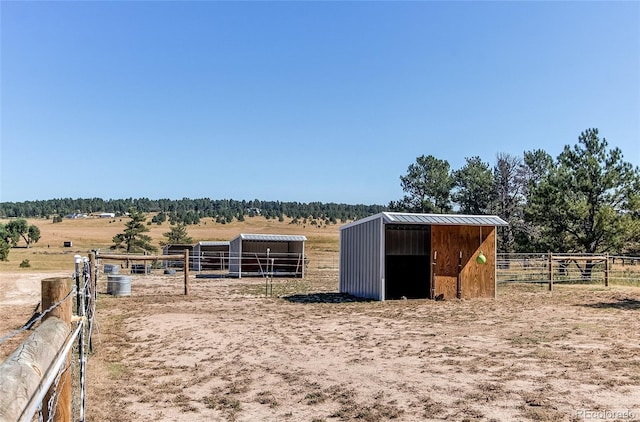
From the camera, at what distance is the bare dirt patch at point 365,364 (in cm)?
489

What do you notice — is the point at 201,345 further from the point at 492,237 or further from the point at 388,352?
the point at 492,237

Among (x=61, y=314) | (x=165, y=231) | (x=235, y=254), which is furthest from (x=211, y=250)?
(x=165, y=231)

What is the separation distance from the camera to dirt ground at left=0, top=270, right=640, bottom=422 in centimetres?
486

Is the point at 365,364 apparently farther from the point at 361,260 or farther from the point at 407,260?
the point at 407,260

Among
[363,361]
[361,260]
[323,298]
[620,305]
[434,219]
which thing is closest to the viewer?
[363,361]

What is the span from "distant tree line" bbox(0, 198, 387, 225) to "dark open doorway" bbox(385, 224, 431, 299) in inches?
3236

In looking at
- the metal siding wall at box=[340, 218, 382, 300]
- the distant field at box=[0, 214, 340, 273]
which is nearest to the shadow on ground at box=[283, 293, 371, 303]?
the metal siding wall at box=[340, 218, 382, 300]

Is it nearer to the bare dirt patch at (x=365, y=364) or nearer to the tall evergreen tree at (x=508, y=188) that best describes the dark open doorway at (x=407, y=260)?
the bare dirt patch at (x=365, y=364)

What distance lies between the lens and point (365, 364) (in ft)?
21.6

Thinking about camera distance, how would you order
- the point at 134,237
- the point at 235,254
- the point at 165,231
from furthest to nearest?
the point at 165,231 < the point at 134,237 < the point at 235,254

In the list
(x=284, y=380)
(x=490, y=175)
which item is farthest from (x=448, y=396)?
(x=490, y=175)

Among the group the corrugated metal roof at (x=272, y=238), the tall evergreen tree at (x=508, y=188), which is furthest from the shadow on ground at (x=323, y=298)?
the tall evergreen tree at (x=508, y=188)

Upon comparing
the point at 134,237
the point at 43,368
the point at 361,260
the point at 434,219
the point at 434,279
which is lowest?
the point at 434,279

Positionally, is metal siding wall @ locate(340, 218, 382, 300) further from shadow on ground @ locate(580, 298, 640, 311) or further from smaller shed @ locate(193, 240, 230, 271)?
smaller shed @ locate(193, 240, 230, 271)
